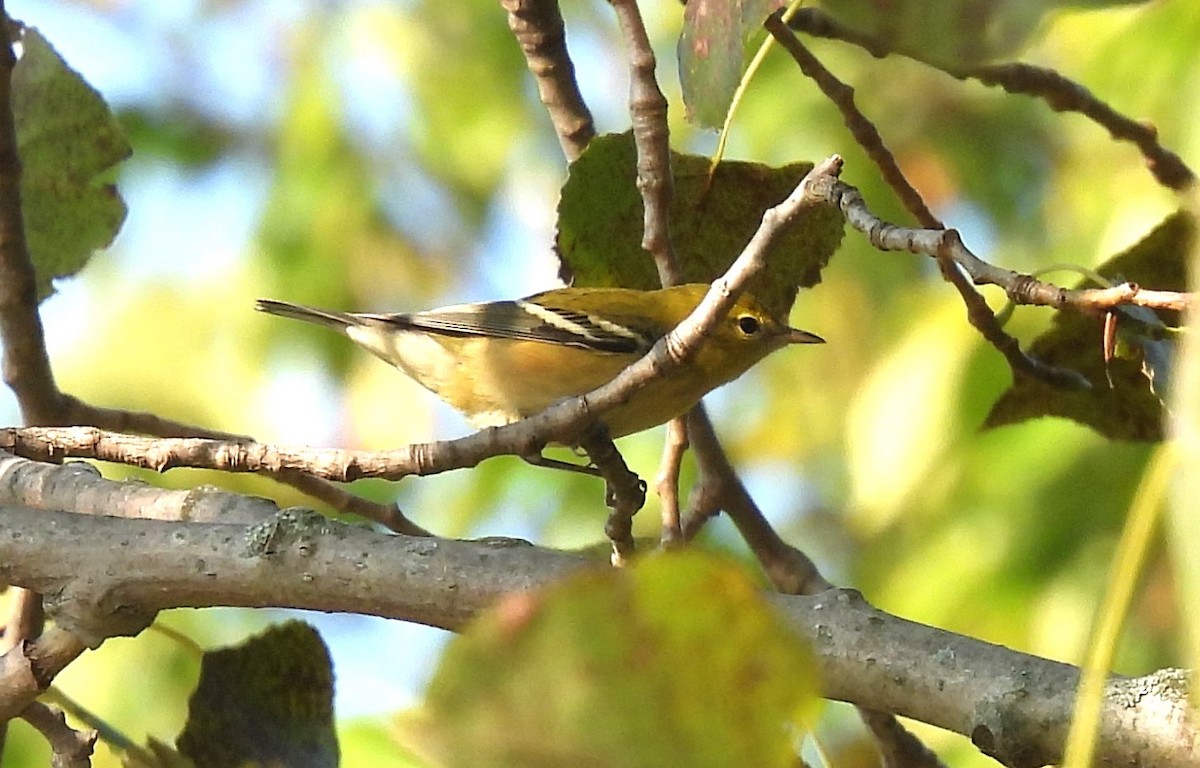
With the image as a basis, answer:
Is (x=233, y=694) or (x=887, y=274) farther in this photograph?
(x=887, y=274)

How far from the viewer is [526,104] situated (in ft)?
16.6

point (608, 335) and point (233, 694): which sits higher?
point (608, 335)

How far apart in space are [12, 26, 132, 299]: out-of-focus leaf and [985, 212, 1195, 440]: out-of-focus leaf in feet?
4.51

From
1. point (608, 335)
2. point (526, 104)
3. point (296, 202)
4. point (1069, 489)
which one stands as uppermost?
point (526, 104)

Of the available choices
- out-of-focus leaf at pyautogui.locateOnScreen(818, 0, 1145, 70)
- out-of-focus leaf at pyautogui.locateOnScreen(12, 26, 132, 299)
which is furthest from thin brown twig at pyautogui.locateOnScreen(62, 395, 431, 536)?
out-of-focus leaf at pyautogui.locateOnScreen(818, 0, 1145, 70)

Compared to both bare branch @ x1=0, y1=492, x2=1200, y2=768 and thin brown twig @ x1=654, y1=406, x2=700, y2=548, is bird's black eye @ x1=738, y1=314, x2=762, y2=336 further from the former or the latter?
bare branch @ x1=0, y1=492, x2=1200, y2=768

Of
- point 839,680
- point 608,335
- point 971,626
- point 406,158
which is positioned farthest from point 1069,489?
point 406,158

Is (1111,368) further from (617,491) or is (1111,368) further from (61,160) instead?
(61,160)

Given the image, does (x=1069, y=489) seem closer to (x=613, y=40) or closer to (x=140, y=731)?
(x=140, y=731)

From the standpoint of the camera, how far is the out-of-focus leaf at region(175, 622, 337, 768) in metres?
1.67

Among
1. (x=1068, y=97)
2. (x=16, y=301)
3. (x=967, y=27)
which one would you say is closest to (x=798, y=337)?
(x=1068, y=97)

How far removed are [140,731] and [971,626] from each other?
1635mm

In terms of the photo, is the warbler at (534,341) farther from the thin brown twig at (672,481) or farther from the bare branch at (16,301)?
the bare branch at (16,301)

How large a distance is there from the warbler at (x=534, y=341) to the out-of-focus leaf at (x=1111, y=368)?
3.40ft
